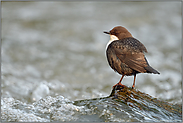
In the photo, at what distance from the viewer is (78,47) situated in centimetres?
902

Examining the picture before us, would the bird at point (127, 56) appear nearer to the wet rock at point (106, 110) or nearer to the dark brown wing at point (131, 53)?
the dark brown wing at point (131, 53)

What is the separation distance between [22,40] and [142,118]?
7184 millimetres

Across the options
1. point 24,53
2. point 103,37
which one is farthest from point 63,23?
point 24,53

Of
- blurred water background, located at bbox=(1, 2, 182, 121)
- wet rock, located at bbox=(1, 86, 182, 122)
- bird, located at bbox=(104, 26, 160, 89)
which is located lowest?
wet rock, located at bbox=(1, 86, 182, 122)

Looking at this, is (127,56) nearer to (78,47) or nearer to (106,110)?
(106,110)

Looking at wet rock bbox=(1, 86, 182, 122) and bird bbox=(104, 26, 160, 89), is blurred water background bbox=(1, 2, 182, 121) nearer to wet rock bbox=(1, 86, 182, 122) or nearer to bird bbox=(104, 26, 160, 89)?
wet rock bbox=(1, 86, 182, 122)

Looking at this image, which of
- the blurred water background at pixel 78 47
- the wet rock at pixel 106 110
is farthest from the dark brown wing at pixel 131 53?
the blurred water background at pixel 78 47

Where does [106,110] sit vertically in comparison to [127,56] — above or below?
below

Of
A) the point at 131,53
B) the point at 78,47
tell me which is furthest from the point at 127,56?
the point at 78,47

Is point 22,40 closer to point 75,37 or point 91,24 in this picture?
point 75,37

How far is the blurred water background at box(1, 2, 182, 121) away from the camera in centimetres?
684

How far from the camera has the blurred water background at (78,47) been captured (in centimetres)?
684

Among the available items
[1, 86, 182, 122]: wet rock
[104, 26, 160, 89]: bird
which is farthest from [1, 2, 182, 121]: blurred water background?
[104, 26, 160, 89]: bird

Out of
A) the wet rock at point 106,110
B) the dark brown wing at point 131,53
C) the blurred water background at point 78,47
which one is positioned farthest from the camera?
the blurred water background at point 78,47
